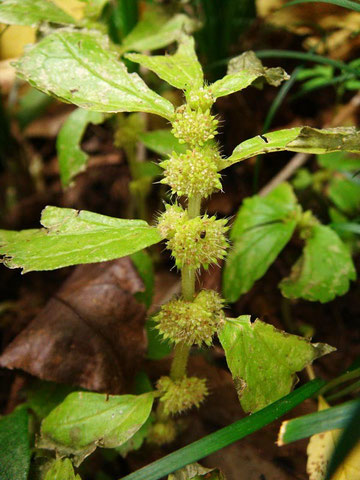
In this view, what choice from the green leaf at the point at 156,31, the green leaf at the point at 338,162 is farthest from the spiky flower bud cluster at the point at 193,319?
the green leaf at the point at 338,162

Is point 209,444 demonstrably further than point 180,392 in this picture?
No

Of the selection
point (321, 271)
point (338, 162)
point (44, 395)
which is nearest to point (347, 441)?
point (321, 271)

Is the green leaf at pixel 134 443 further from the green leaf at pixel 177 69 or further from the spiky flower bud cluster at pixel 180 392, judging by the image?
the green leaf at pixel 177 69

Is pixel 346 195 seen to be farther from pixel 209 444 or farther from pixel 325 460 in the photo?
pixel 209 444

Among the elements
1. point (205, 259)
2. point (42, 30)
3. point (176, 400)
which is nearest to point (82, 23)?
point (42, 30)

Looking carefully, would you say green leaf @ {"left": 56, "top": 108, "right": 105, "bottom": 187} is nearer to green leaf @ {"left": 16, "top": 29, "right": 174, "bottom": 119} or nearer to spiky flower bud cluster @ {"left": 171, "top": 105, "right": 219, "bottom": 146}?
green leaf @ {"left": 16, "top": 29, "right": 174, "bottom": 119}

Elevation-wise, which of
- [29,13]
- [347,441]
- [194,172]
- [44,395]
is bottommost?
[44,395]
